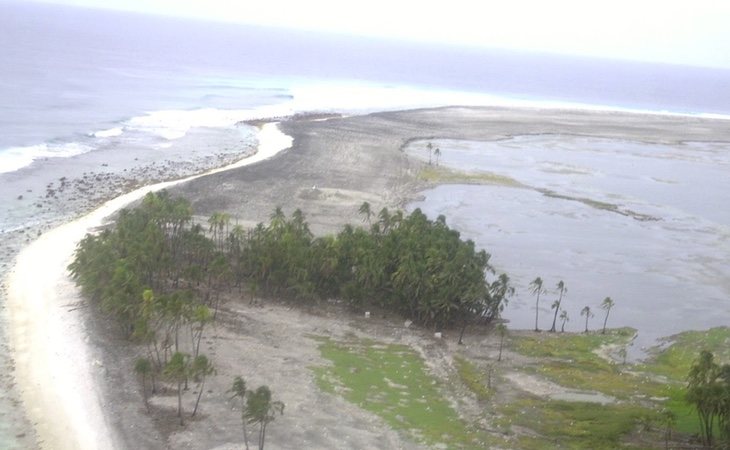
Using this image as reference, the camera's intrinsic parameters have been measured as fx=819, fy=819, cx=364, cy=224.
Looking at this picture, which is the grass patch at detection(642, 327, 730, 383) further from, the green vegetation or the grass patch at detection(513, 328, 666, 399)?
the green vegetation

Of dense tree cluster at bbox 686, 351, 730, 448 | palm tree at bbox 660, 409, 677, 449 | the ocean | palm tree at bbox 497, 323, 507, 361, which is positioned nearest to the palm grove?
palm tree at bbox 497, 323, 507, 361

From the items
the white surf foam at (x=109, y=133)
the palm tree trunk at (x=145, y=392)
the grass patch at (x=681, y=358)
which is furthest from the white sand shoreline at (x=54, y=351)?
the white surf foam at (x=109, y=133)

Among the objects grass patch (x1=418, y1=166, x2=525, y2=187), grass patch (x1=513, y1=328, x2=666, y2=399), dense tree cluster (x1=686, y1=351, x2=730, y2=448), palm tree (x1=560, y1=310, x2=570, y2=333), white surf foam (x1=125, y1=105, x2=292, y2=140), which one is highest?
white surf foam (x1=125, y1=105, x2=292, y2=140)

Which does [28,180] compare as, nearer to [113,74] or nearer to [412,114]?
[412,114]

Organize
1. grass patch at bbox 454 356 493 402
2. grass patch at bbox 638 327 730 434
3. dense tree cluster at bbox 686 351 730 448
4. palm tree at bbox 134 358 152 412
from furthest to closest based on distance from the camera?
grass patch at bbox 454 356 493 402, grass patch at bbox 638 327 730 434, palm tree at bbox 134 358 152 412, dense tree cluster at bbox 686 351 730 448

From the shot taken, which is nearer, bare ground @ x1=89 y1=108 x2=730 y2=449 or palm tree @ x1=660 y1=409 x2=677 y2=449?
bare ground @ x1=89 y1=108 x2=730 y2=449

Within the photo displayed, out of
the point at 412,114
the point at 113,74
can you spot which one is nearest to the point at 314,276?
the point at 412,114

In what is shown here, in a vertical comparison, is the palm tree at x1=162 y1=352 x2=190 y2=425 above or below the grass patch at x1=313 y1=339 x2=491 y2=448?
above

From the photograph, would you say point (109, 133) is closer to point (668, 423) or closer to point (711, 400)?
point (668, 423)
